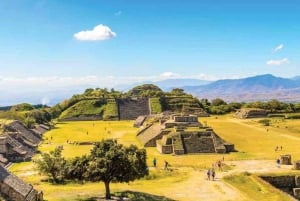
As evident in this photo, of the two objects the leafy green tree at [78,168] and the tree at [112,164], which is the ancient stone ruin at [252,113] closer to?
the tree at [112,164]

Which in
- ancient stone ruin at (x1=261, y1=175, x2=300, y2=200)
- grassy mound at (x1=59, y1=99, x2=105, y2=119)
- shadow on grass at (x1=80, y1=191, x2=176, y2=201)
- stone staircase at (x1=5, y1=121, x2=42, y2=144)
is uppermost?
grassy mound at (x1=59, y1=99, x2=105, y2=119)

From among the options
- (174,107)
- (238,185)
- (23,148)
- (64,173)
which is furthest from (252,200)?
(174,107)

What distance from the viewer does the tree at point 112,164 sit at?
36125mm

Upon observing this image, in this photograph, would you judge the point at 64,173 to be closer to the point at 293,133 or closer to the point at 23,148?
the point at 23,148

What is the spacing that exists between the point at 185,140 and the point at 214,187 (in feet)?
81.8

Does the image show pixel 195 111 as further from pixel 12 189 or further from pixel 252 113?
pixel 12 189

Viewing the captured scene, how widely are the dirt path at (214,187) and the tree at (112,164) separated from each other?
4603mm

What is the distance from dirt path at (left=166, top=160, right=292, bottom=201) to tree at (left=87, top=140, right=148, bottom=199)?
4603 millimetres

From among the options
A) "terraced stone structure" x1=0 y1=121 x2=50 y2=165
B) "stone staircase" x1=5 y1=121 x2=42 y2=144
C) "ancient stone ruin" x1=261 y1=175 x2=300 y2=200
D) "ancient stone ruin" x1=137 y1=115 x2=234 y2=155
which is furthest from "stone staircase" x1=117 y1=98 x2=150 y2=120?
"ancient stone ruin" x1=261 y1=175 x2=300 y2=200

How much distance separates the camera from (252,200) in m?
37.6

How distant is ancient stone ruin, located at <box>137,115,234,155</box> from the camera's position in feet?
213

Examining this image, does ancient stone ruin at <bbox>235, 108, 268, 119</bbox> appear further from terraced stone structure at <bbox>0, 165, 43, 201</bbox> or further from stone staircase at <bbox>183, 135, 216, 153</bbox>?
terraced stone structure at <bbox>0, 165, 43, 201</bbox>

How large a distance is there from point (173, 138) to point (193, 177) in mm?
20410

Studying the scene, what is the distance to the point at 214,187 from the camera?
42.2 m
